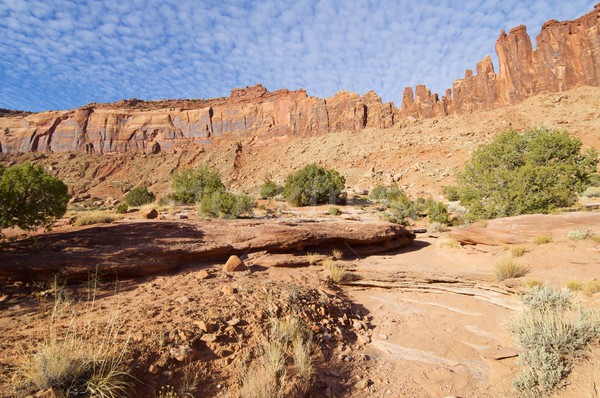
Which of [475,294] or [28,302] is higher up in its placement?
[28,302]

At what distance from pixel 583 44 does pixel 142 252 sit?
227 ft

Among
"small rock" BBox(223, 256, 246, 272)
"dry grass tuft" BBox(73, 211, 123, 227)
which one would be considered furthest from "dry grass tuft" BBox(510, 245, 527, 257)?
"dry grass tuft" BBox(73, 211, 123, 227)

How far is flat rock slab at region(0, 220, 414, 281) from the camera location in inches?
224

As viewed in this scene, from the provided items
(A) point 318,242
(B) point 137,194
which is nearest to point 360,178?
(B) point 137,194

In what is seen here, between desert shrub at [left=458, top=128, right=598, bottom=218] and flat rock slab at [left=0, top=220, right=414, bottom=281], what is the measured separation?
588cm

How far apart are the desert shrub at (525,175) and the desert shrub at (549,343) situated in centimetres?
1005

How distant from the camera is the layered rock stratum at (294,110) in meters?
48.2

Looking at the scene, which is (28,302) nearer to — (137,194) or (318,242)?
(318,242)

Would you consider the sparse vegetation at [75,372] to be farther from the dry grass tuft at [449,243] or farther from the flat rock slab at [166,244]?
the dry grass tuft at [449,243]

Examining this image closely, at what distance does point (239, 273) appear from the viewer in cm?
686

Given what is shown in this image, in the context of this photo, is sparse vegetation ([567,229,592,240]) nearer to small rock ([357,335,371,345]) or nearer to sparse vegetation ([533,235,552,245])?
sparse vegetation ([533,235,552,245])

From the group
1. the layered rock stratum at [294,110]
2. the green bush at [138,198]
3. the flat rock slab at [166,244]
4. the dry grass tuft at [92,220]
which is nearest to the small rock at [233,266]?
the flat rock slab at [166,244]

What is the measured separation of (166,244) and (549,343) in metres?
7.35

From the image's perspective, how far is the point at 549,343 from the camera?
367cm
